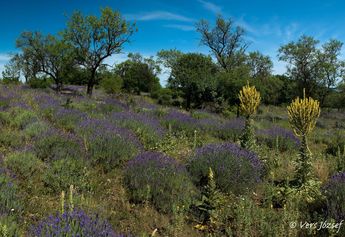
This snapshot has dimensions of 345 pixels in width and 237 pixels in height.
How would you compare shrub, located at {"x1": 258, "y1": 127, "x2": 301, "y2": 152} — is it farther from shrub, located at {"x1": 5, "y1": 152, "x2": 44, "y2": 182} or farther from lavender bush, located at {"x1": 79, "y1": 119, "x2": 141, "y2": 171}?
shrub, located at {"x1": 5, "y1": 152, "x2": 44, "y2": 182}

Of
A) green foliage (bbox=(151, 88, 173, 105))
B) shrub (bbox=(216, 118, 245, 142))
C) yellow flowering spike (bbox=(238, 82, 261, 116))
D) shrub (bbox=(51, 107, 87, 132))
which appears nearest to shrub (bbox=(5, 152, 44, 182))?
shrub (bbox=(51, 107, 87, 132))

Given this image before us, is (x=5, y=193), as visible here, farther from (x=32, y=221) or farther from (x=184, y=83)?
(x=184, y=83)

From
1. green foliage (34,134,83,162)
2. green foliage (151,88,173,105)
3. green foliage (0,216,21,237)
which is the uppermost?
green foliage (151,88,173,105)

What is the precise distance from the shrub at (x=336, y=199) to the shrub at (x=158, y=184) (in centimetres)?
210

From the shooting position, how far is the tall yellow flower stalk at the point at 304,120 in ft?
20.9

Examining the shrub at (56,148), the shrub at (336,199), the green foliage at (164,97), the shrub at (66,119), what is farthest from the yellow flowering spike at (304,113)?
the green foliage at (164,97)

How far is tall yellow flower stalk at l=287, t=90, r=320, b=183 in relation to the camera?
20.9 ft

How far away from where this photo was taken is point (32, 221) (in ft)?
14.1

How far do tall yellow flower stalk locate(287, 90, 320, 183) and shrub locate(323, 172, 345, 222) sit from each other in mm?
1115

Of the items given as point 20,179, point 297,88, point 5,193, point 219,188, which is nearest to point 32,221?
point 5,193

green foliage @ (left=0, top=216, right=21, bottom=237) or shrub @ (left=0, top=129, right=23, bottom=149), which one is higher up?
shrub @ (left=0, top=129, right=23, bottom=149)

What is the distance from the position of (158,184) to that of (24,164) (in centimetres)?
238

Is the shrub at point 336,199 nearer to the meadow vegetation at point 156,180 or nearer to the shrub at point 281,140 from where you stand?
the meadow vegetation at point 156,180

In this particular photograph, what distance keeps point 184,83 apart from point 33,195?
2179 cm
